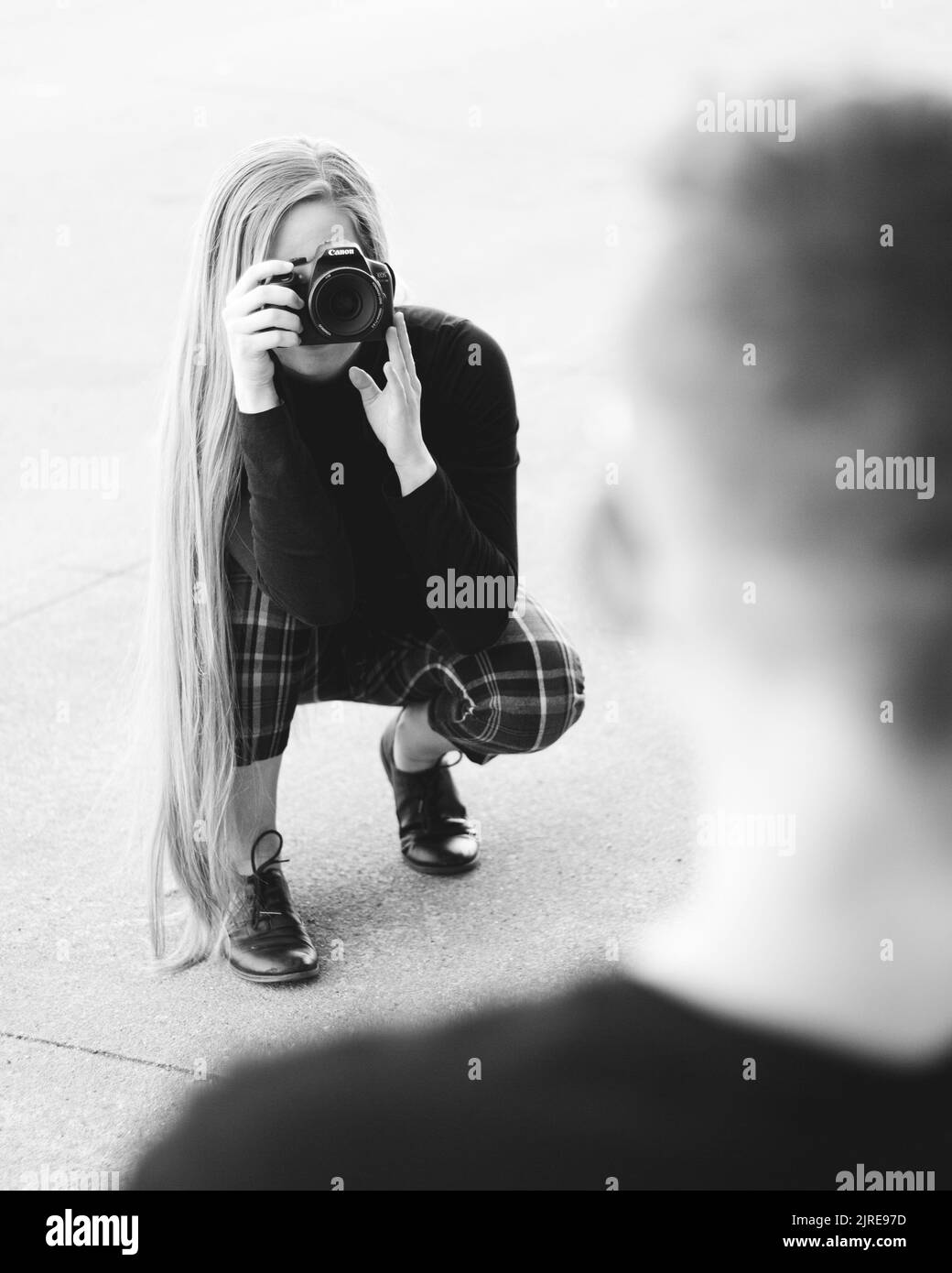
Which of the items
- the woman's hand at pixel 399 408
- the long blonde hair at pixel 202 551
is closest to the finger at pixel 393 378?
the woman's hand at pixel 399 408

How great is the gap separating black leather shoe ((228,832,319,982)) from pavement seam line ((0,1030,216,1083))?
236 mm

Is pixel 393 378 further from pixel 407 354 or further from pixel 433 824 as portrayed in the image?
pixel 433 824

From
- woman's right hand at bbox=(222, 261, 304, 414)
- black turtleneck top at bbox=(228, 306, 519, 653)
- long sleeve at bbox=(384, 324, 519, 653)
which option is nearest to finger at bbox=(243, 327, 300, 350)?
woman's right hand at bbox=(222, 261, 304, 414)

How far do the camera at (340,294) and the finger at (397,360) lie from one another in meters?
0.06

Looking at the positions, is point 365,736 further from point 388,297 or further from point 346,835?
point 388,297

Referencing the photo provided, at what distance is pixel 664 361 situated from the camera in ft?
5.06

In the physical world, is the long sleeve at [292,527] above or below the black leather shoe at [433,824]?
above

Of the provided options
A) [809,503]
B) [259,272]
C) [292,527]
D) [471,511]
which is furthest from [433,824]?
[809,503]

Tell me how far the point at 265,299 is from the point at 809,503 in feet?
3.06

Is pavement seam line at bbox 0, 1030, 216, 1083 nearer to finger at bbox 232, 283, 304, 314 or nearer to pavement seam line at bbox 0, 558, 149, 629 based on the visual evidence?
finger at bbox 232, 283, 304, 314

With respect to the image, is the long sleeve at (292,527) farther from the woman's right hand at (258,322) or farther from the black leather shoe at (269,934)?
the black leather shoe at (269,934)

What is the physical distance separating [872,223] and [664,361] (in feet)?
0.78

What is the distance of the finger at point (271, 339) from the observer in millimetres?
2170

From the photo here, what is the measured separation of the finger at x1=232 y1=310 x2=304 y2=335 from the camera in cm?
216
